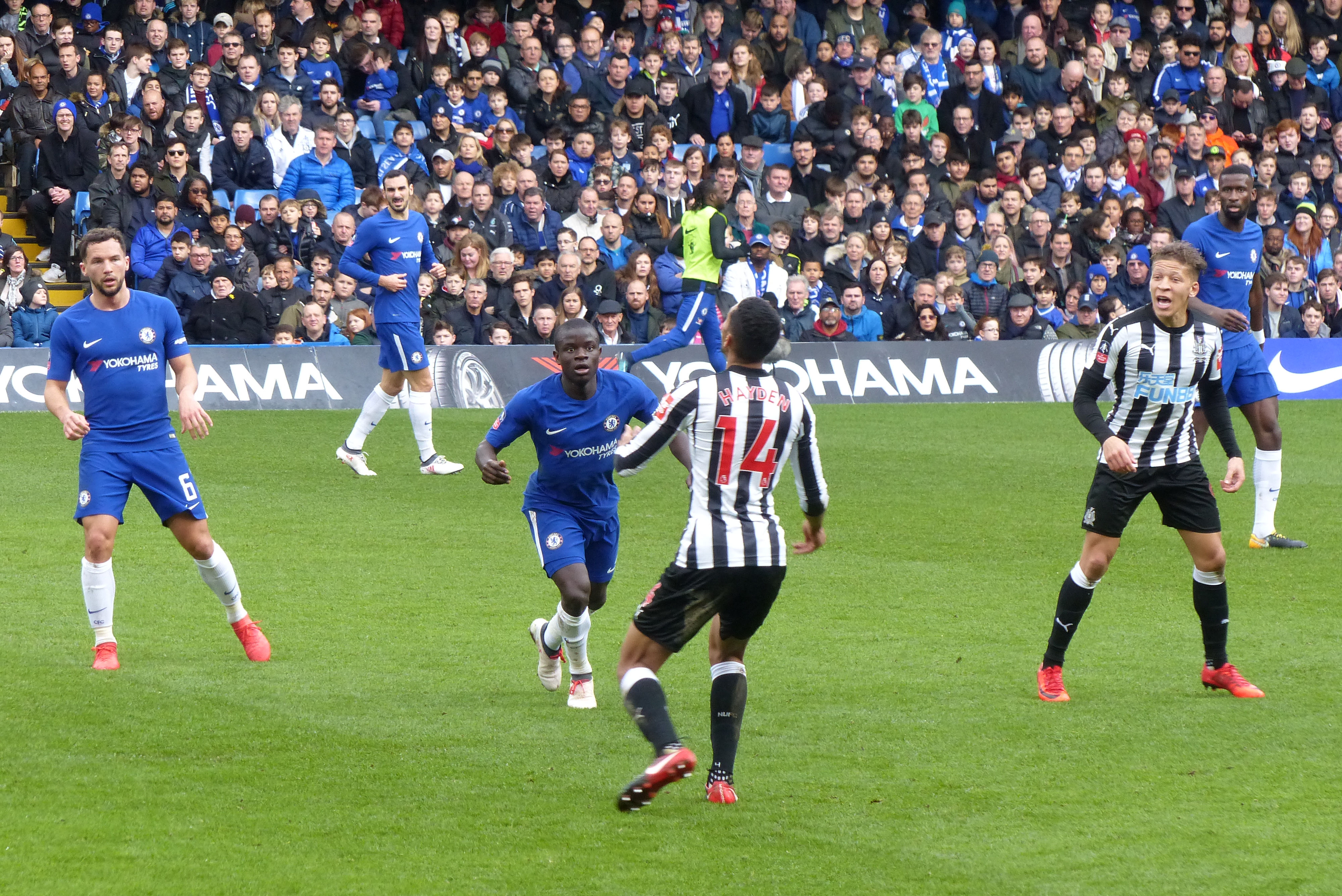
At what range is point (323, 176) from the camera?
18.9 metres

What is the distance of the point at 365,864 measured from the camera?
196 inches

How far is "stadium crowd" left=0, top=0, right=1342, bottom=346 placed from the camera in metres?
17.8

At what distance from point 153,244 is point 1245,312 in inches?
454

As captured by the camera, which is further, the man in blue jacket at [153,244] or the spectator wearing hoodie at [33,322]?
the man in blue jacket at [153,244]

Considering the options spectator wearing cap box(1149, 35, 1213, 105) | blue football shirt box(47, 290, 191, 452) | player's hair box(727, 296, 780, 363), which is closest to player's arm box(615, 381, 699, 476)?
player's hair box(727, 296, 780, 363)

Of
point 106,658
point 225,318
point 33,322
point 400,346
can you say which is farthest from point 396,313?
point 106,658

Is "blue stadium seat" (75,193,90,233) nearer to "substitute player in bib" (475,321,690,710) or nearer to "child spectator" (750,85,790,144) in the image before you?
"child spectator" (750,85,790,144)

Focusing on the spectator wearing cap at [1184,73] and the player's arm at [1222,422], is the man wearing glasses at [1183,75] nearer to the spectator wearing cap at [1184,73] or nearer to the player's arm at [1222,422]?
the spectator wearing cap at [1184,73]

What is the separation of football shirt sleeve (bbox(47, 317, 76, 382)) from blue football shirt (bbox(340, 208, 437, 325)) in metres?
5.66

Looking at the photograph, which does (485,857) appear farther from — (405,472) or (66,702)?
(405,472)

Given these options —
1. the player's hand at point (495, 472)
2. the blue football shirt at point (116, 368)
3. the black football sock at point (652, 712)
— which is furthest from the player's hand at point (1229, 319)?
the blue football shirt at point (116, 368)

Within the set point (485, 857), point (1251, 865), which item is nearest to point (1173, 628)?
point (1251, 865)

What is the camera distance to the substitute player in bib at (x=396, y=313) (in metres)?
13.2

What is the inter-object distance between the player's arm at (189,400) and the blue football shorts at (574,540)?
1.64 meters
